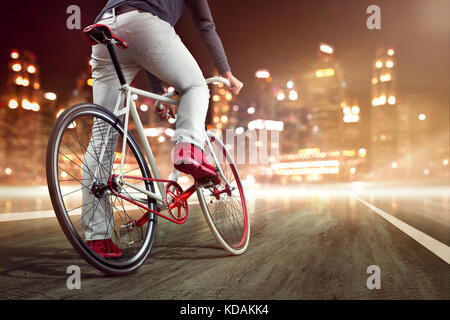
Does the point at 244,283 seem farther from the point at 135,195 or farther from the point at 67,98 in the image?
the point at 67,98

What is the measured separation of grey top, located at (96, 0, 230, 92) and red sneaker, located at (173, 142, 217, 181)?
0.67 metres

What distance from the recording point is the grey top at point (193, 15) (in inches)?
81.2

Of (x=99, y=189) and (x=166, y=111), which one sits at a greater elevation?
(x=166, y=111)

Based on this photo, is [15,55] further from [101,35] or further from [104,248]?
[104,248]

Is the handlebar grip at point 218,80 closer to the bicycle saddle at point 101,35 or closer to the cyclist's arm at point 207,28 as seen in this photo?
the cyclist's arm at point 207,28

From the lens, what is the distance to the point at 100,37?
1888mm

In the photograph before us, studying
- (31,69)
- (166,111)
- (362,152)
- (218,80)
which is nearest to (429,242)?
(218,80)

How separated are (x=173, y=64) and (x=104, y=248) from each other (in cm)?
125

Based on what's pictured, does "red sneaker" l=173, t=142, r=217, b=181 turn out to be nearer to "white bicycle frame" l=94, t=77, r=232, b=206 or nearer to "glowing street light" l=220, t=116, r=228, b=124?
"white bicycle frame" l=94, t=77, r=232, b=206

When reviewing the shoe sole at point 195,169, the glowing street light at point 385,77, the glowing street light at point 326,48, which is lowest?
the shoe sole at point 195,169

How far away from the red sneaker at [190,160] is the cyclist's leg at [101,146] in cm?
44

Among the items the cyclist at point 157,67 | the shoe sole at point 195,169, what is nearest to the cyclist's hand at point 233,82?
the cyclist at point 157,67

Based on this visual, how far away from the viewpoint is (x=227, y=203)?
308 centimetres

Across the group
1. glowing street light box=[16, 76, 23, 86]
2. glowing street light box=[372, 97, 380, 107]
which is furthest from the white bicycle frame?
glowing street light box=[372, 97, 380, 107]
